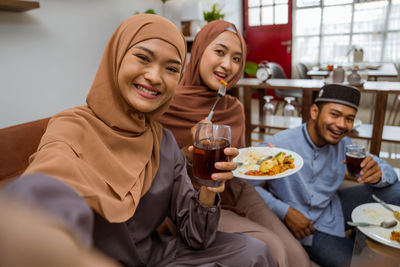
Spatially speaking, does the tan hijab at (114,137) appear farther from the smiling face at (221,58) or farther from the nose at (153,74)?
the smiling face at (221,58)

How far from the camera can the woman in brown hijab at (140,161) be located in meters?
0.90

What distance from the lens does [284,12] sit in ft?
21.6

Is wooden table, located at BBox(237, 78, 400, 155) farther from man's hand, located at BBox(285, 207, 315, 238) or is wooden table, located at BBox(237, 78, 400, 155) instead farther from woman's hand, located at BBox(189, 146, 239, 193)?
woman's hand, located at BBox(189, 146, 239, 193)

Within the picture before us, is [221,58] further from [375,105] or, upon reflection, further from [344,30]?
[344,30]

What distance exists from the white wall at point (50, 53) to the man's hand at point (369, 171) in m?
2.69

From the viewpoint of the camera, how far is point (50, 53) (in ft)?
8.86

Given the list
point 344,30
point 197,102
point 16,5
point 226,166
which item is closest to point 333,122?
point 197,102

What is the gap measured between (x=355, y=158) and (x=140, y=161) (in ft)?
3.87

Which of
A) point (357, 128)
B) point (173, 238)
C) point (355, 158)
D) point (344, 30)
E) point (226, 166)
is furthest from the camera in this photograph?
point (344, 30)

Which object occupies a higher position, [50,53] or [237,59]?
[50,53]

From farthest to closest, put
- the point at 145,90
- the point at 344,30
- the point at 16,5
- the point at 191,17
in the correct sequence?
the point at 344,30, the point at 191,17, the point at 16,5, the point at 145,90

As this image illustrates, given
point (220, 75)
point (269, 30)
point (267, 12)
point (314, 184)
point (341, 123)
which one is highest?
point (267, 12)

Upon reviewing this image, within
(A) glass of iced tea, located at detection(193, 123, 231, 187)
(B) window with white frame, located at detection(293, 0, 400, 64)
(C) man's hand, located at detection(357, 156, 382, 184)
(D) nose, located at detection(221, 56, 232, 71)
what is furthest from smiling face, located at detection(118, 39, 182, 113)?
(B) window with white frame, located at detection(293, 0, 400, 64)

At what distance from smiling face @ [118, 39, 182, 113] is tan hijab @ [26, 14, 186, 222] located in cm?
3
